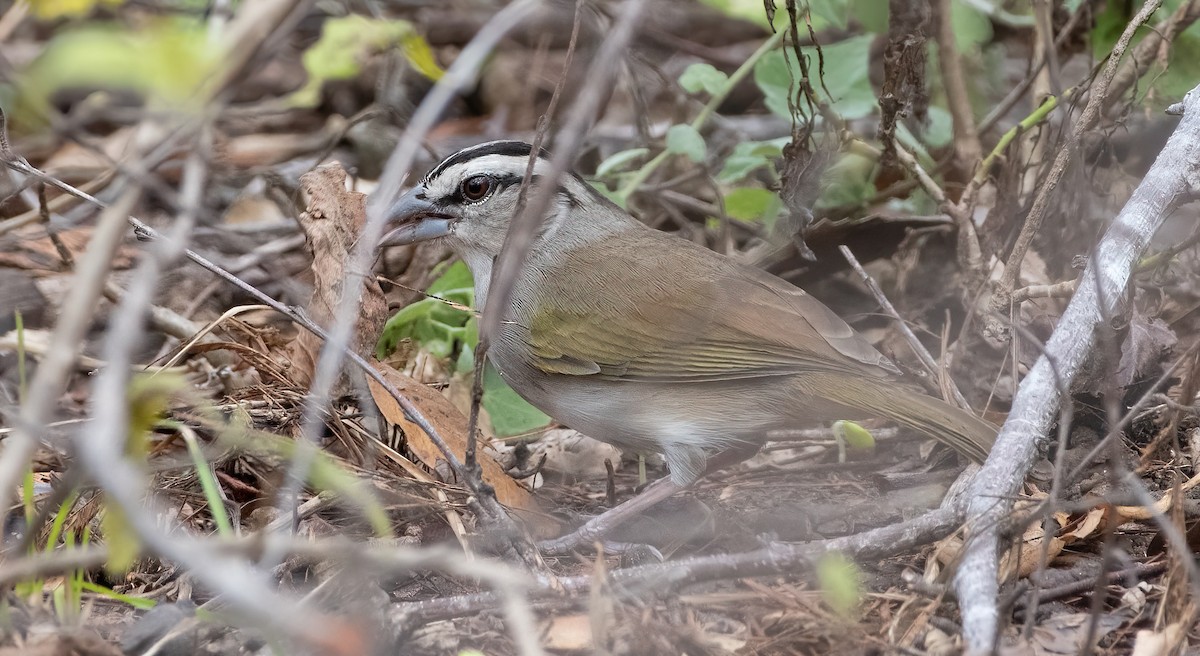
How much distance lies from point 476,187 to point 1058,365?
2.48 m

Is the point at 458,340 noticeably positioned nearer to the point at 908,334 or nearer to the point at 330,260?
the point at 330,260

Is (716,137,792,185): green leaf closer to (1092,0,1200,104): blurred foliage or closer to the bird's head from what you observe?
the bird's head

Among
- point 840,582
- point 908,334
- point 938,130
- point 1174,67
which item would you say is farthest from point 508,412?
point 1174,67

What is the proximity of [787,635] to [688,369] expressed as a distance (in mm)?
1428

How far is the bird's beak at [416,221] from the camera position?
479 centimetres

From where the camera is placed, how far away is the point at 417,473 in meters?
4.12

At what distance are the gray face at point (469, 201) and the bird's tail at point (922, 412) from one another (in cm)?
157

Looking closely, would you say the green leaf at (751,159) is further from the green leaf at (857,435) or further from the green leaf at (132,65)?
the green leaf at (132,65)

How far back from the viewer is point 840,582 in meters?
2.68

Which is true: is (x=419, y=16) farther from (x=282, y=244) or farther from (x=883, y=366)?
(x=883, y=366)

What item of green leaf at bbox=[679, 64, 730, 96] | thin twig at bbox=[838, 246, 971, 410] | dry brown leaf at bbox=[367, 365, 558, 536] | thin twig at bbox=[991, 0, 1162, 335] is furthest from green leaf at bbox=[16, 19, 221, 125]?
green leaf at bbox=[679, 64, 730, 96]

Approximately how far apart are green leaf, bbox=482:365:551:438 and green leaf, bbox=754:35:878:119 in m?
1.90

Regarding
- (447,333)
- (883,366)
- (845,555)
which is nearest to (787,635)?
(845,555)

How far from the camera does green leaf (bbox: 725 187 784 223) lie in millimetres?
5836
